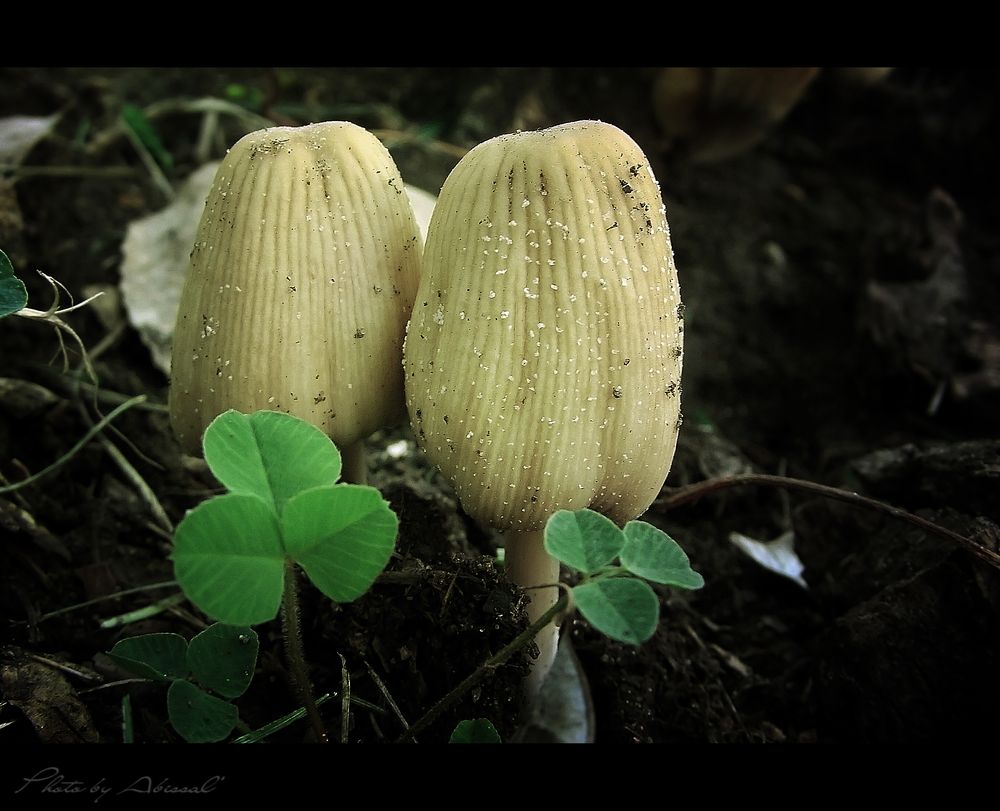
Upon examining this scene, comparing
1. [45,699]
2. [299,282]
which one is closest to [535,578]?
[299,282]

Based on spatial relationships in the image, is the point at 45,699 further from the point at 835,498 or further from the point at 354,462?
the point at 835,498

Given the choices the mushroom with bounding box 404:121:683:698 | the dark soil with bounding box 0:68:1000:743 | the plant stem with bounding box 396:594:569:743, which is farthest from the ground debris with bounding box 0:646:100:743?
the mushroom with bounding box 404:121:683:698

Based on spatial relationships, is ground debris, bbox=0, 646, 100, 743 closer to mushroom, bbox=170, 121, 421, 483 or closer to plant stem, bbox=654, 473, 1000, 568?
mushroom, bbox=170, 121, 421, 483

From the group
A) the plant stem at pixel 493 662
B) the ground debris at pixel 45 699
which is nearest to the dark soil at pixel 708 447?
the ground debris at pixel 45 699

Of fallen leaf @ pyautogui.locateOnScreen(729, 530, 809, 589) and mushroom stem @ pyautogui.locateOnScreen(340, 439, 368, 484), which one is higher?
mushroom stem @ pyautogui.locateOnScreen(340, 439, 368, 484)

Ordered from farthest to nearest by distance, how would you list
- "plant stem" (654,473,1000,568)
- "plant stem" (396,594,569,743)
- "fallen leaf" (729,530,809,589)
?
"fallen leaf" (729,530,809,589), "plant stem" (654,473,1000,568), "plant stem" (396,594,569,743)

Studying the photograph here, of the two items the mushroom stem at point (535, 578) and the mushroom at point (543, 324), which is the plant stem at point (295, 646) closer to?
the mushroom at point (543, 324)

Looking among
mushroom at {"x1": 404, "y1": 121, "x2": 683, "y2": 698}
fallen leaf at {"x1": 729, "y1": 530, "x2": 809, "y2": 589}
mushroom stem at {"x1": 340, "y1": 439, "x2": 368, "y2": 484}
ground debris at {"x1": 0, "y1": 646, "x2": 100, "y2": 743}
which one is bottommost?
fallen leaf at {"x1": 729, "y1": 530, "x2": 809, "y2": 589}

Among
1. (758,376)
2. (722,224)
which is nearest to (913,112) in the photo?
(722,224)
